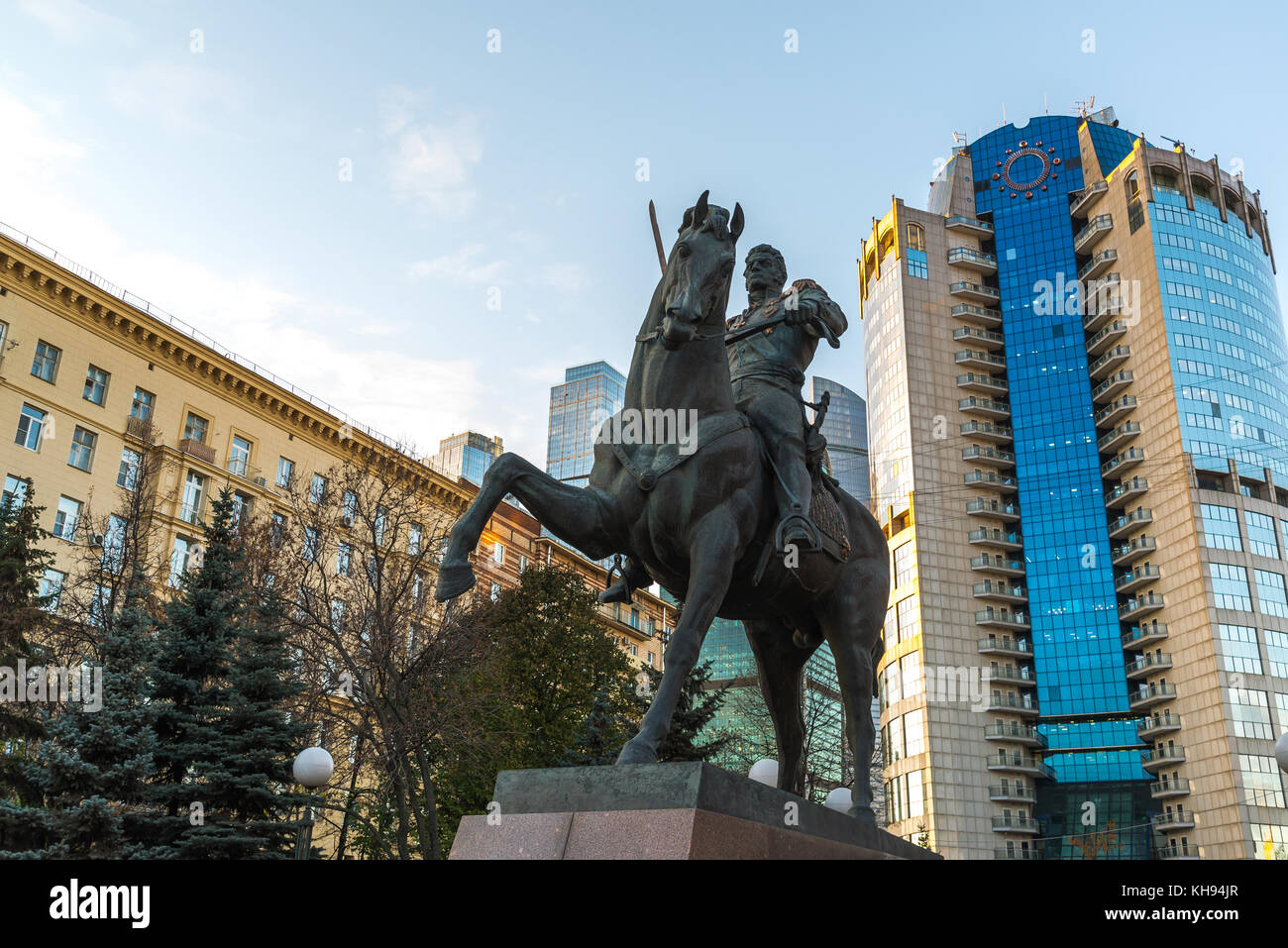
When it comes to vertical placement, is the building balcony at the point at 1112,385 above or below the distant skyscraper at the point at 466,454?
below

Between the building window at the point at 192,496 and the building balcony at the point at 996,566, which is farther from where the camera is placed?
the building balcony at the point at 996,566

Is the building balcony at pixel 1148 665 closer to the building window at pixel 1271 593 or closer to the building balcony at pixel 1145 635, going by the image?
the building balcony at pixel 1145 635

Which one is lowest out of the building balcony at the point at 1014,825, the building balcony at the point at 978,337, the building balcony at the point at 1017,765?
the building balcony at the point at 1014,825

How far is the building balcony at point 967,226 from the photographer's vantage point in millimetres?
100562

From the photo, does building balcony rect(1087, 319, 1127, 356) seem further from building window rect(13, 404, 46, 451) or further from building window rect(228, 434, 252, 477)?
building window rect(13, 404, 46, 451)

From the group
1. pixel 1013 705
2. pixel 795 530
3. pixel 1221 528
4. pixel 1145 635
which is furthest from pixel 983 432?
pixel 795 530

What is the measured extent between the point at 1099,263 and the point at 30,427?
84378 mm

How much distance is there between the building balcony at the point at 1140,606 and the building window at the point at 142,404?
238 feet

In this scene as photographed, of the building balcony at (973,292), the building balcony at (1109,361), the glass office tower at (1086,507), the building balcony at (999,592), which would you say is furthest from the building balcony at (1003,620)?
the building balcony at (973,292)

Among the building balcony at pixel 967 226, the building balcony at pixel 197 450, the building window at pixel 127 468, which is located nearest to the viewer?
the building window at pixel 127 468

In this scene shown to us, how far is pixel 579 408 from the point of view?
451ft

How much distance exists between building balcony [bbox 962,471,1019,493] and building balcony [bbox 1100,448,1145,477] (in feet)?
A: 24.7

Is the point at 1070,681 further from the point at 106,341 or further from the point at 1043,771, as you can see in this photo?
the point at 106,341

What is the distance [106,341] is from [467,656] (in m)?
24.5
